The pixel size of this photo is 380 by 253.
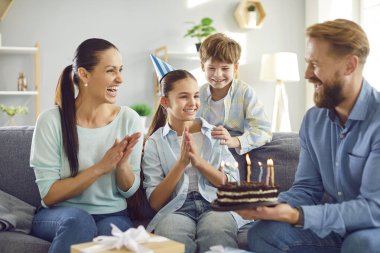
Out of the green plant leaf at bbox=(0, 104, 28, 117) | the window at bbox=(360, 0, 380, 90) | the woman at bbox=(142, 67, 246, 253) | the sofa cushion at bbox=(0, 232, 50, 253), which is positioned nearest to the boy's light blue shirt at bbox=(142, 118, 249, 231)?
the woman at bbox=(142, 67, 246, 253)

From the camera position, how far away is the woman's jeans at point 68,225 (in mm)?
2072

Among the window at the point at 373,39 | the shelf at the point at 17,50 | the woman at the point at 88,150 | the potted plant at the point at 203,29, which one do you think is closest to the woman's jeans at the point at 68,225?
the woman at the point at 88,150

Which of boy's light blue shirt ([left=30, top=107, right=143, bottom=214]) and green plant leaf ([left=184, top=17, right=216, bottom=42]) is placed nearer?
boy's light blue shirt ([left=30, top=107, right=143, bottom=214])

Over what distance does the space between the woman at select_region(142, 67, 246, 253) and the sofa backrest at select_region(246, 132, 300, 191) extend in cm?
20

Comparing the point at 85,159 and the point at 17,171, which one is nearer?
the point at 85,159

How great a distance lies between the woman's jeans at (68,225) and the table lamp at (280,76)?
12.8ft

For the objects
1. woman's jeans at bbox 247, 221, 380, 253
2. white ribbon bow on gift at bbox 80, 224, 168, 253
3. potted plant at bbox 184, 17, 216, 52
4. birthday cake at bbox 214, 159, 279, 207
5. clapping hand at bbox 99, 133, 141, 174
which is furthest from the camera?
potted plant at bbox 184, 17, 216, 52

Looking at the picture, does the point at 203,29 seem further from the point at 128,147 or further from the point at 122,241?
the point at 122,241

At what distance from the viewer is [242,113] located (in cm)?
287

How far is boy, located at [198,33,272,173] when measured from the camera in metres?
2.81

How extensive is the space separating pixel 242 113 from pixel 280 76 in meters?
3.23

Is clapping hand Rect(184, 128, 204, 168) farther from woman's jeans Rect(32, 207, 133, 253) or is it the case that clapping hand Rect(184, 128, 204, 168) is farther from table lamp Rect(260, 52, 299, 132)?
table lamp Rect(260, 52, 299, 132)

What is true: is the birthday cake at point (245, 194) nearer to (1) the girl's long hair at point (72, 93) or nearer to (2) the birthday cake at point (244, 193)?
(2) the birthday cake at point (244, 193)

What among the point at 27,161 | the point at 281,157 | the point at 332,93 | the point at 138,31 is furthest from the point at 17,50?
the point at 332,93
